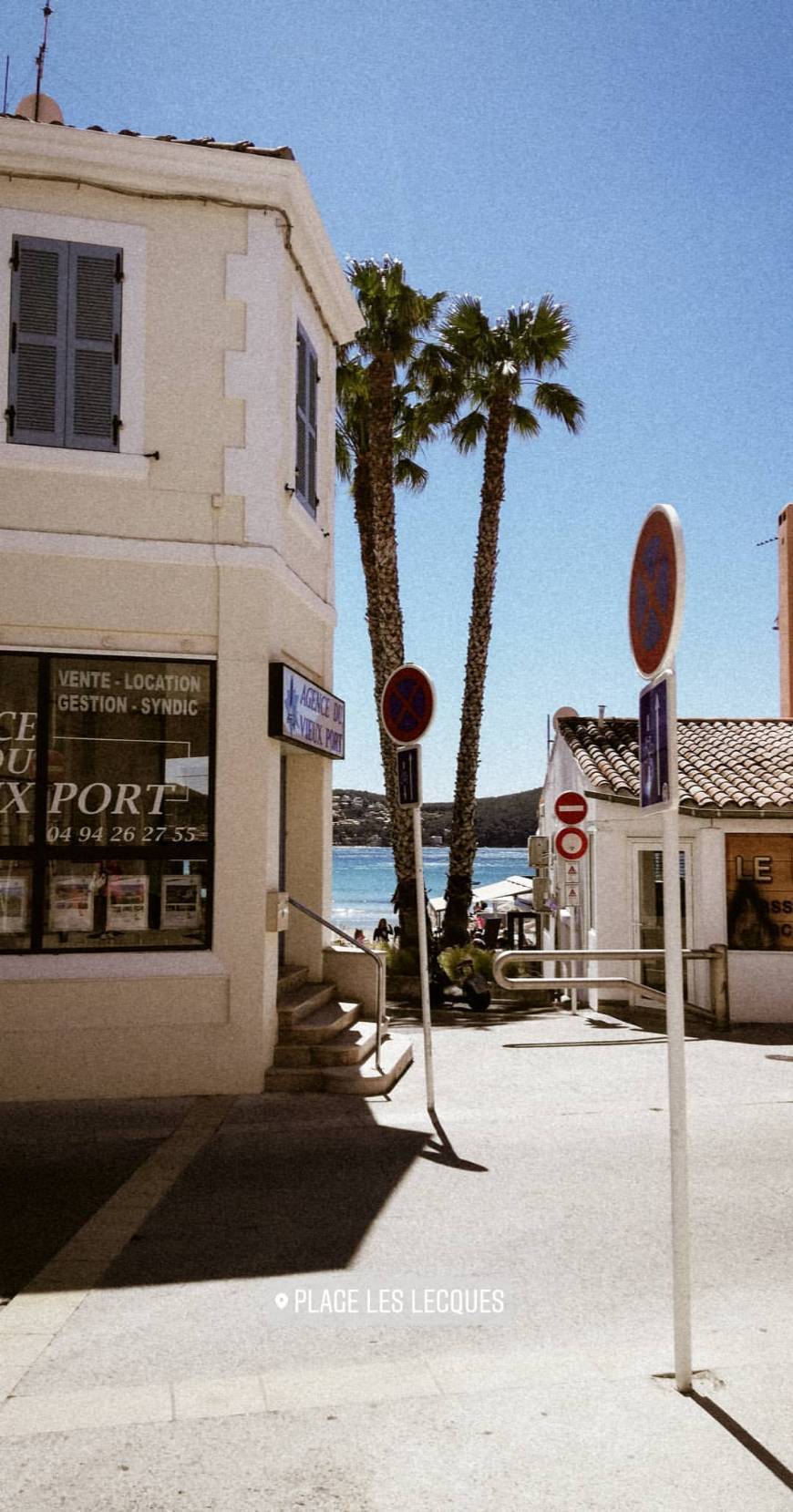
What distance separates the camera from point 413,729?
26.1ft

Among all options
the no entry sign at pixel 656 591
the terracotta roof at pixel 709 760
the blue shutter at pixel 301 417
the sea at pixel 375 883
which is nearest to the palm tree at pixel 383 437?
the terracotta roof at pixel 709 760

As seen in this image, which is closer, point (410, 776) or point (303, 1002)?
point (410, 776)

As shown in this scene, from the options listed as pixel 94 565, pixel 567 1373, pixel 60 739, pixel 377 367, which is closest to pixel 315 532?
pixel 94 565

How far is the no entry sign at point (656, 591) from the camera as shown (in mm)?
3893

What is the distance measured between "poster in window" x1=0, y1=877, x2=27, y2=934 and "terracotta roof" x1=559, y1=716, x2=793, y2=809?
718cm

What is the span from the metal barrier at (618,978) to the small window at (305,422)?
5187mm

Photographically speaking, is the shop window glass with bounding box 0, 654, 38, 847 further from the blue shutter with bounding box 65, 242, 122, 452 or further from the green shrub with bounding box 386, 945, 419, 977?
the green shrub with bounding box 386, 945, 419, 977

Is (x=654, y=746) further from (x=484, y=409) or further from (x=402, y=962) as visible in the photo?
(x=484, y=409)

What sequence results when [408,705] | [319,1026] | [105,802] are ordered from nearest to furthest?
[408,705] < [105,802] < [319,1026]

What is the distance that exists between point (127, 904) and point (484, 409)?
16473 mm

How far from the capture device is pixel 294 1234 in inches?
212

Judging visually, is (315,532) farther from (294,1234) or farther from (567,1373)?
(567,1373)

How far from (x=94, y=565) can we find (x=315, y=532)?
2.64 metres

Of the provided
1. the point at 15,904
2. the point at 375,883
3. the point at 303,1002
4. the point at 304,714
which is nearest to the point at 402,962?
the point at 303,1002
